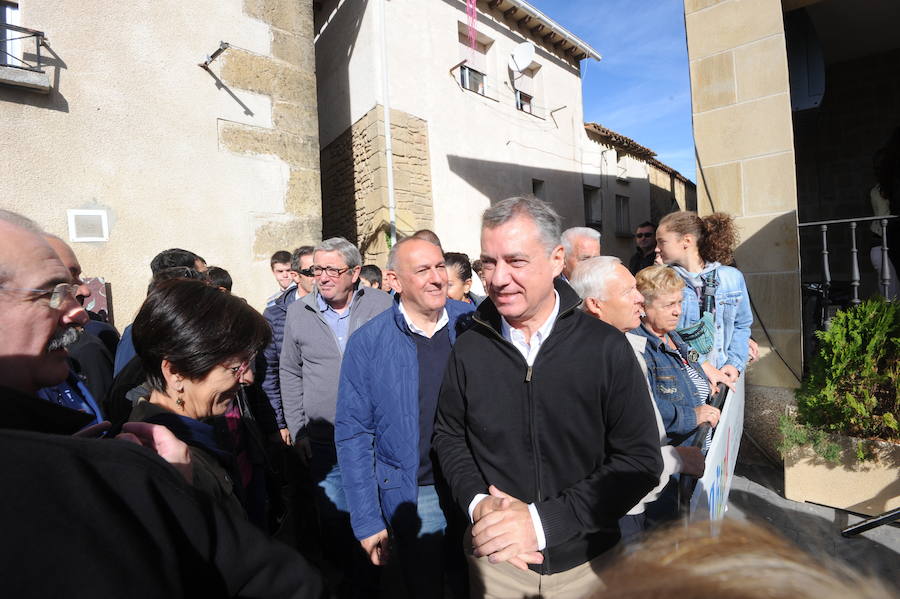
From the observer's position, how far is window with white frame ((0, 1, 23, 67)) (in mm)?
4429

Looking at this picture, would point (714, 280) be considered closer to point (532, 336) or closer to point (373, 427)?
point (532, 336)

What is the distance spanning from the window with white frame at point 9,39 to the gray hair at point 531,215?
5674mm

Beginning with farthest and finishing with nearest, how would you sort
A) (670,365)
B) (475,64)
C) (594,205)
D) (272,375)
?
(594,205)
(475,64)
(272,375)
(670,365)

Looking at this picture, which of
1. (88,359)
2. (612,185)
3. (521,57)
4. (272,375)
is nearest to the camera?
(88,359)

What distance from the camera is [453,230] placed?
9289mm

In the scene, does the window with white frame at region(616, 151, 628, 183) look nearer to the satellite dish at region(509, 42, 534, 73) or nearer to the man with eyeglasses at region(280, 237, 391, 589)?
the satellite dish at region(509, 42, 534, 73)

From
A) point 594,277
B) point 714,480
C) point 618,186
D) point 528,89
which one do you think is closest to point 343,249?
point 594,277

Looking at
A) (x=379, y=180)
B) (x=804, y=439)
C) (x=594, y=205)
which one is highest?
(x=594, y=205)

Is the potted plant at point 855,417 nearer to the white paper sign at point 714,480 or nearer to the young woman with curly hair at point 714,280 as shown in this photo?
the young woman with curly hair at point 714,280

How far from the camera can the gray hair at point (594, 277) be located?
7.16 ft

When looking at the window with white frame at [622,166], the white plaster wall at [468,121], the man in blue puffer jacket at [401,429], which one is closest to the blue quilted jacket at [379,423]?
the man in blue puffer jacket at [401,429]

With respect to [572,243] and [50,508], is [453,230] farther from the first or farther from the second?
[50,508]

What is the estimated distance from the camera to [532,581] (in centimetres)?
165

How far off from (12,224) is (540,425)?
1626 millimetres
